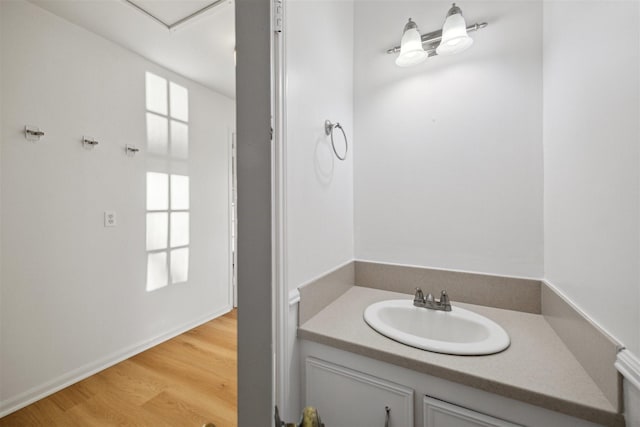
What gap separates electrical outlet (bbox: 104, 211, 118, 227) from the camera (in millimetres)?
1944

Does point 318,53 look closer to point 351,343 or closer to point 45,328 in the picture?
point 351,343

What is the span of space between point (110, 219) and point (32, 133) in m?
0.67

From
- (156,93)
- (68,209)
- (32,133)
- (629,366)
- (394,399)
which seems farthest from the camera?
(156,93)

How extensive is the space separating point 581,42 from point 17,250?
2799 mm

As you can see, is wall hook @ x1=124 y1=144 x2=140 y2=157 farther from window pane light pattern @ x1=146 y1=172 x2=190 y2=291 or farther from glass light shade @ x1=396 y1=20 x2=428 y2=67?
glass light shade @ x1=396 y1=20 x2=428 y2=67

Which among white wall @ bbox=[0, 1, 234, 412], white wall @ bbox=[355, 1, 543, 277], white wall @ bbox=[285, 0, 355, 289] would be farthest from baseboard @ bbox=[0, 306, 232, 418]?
white wall @ bbox=[355, 1, 543, 277]

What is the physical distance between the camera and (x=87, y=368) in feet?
6.00

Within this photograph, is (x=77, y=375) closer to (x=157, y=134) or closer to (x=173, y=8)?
(x=157, y=134)

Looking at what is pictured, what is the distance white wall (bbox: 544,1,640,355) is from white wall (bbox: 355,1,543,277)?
0.13 m

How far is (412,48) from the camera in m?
1.32

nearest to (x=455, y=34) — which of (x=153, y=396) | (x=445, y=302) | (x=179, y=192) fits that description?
(x=445, y=302)

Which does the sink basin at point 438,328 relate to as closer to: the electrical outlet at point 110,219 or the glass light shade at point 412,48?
the glass light shade at point 412,48

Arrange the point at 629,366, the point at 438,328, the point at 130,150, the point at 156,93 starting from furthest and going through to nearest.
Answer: the point at 156,93 < the point at 130,150 < the point at 438,328 < the point at 629,366

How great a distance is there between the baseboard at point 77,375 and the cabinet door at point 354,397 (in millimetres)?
1762
